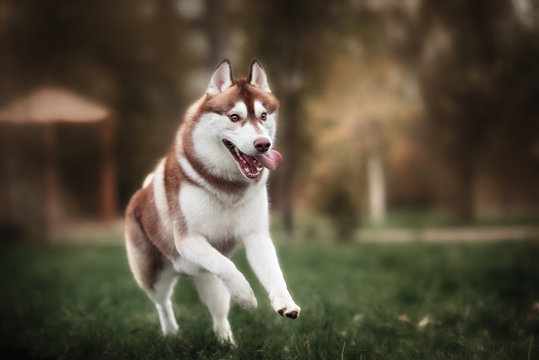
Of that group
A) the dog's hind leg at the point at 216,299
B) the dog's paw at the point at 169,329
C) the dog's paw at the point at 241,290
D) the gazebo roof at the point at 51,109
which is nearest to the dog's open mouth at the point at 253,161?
the dog's paw at the point at 241,290

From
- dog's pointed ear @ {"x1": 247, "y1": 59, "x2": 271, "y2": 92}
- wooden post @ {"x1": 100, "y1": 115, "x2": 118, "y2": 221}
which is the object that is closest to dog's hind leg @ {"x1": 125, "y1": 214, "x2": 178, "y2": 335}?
dog's pointed ear @ {"x1": 247, "y1": 59, "x2": 271, "y2": 92}

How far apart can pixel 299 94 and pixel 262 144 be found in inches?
398

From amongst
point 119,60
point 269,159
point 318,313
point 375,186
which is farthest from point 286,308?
point 375,186

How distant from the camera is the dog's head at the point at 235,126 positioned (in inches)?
116

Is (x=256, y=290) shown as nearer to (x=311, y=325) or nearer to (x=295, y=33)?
(x=311, y=325)

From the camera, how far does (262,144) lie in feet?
9.41

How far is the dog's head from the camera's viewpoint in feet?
9.70

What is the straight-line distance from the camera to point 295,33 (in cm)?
1237

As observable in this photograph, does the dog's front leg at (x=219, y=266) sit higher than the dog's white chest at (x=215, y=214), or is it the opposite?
the dog's white chest at (x=215, y=214)

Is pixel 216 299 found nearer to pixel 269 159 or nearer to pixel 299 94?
pixel 269 159

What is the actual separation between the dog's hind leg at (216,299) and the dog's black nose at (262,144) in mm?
1166

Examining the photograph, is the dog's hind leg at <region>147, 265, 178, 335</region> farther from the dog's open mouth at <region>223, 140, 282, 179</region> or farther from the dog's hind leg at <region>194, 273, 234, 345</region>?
the dog's open mouth at <region>223, 140, 282, 179</region>

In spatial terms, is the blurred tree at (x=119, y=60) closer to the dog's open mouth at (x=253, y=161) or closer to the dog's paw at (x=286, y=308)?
the dog's open mouth at (x=253, y=161)

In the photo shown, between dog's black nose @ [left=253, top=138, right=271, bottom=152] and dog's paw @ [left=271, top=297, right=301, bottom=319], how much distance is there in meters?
0.85
